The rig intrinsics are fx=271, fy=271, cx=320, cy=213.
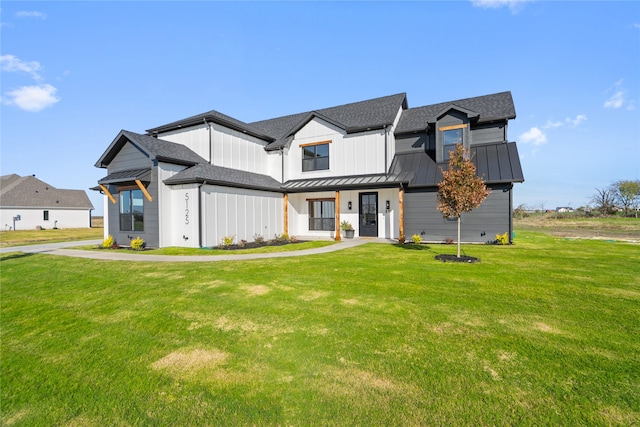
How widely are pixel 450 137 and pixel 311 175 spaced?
901cm

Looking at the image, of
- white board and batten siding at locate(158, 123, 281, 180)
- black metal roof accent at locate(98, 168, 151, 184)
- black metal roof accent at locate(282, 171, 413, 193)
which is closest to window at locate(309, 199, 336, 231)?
black metal roof accent at locate(282, 171, 413, 193)

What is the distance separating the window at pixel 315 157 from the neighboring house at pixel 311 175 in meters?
0.07

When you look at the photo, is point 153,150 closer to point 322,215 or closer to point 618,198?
point 322,215

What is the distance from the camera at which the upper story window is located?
1600cm

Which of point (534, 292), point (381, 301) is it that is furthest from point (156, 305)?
point (534, 292)

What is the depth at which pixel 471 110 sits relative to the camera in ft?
51.4

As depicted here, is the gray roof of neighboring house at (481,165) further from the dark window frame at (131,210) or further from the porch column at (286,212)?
the dark window frame at (131,210)

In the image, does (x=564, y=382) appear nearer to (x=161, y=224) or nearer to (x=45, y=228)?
(x=161, y=224)

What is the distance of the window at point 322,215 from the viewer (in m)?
19.1

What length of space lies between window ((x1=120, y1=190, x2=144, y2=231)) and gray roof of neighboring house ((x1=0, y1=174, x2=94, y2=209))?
34738 mm

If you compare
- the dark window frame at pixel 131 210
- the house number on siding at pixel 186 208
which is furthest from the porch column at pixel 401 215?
the dark window frame at pixel 131 210

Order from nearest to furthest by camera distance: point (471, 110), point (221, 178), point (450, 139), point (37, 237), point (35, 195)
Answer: point (221, 178) < point (471, 110) < point (450, 139) < point (37, 237) < point (35, 195)

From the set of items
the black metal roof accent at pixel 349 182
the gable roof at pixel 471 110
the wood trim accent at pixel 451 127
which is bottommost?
the black metal roof accent at pixel 349 182

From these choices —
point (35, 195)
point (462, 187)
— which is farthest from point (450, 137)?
point (35, 195)
